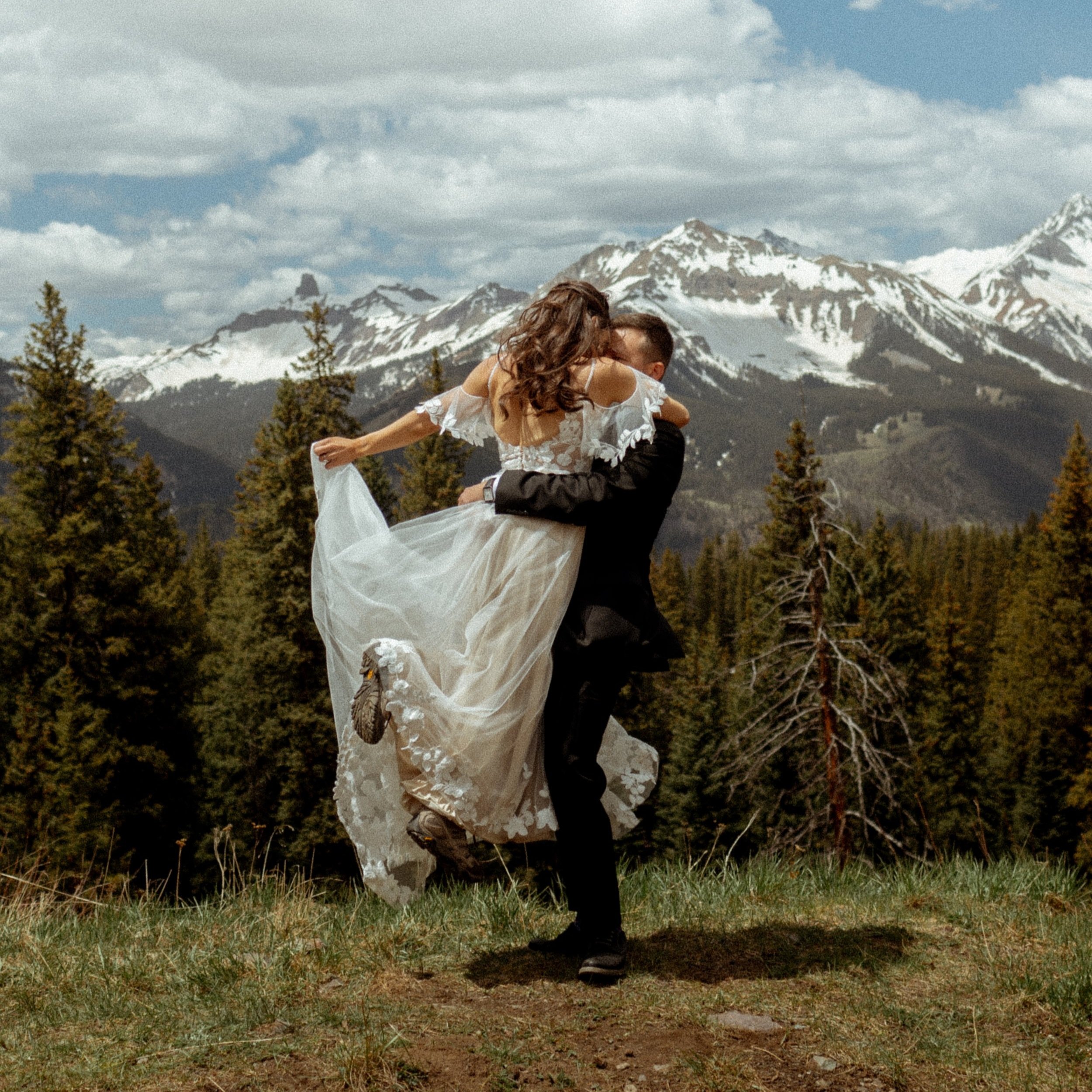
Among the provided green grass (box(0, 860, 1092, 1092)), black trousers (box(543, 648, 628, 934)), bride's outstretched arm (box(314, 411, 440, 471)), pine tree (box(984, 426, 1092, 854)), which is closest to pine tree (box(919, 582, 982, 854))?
pine tree (box(984, 426, 1092, 854))

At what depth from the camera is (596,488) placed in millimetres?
4582

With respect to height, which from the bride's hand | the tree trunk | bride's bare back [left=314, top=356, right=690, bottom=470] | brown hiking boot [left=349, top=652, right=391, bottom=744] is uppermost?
bride's bare back [left=314, top=356, right=690, bottom=470]

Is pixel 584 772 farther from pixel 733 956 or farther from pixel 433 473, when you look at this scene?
pixel 433 473

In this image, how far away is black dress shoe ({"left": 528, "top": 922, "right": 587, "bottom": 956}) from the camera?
16.1 feet

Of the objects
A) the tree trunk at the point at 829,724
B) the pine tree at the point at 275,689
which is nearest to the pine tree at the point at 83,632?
the pine tree at the point at 275,689

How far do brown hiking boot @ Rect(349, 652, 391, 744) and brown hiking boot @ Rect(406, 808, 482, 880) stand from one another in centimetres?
38

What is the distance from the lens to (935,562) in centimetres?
10981

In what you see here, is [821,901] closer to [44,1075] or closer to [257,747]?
[44,1075]

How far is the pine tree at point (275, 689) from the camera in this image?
26688mm

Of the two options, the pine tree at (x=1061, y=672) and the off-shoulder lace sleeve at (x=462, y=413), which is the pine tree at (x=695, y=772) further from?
the off-shoulder lace sleeve at (x=462, y=413)

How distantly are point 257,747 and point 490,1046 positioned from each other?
81.6 feet

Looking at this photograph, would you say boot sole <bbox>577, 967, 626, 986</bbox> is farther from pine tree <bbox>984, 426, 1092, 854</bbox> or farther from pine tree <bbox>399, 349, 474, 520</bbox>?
pine tree <bbox>399, 349, 474, 520</bbox>

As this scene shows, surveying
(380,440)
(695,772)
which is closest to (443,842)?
(380,440)

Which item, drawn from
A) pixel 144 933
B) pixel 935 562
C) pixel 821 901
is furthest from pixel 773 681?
pixel 935 562
